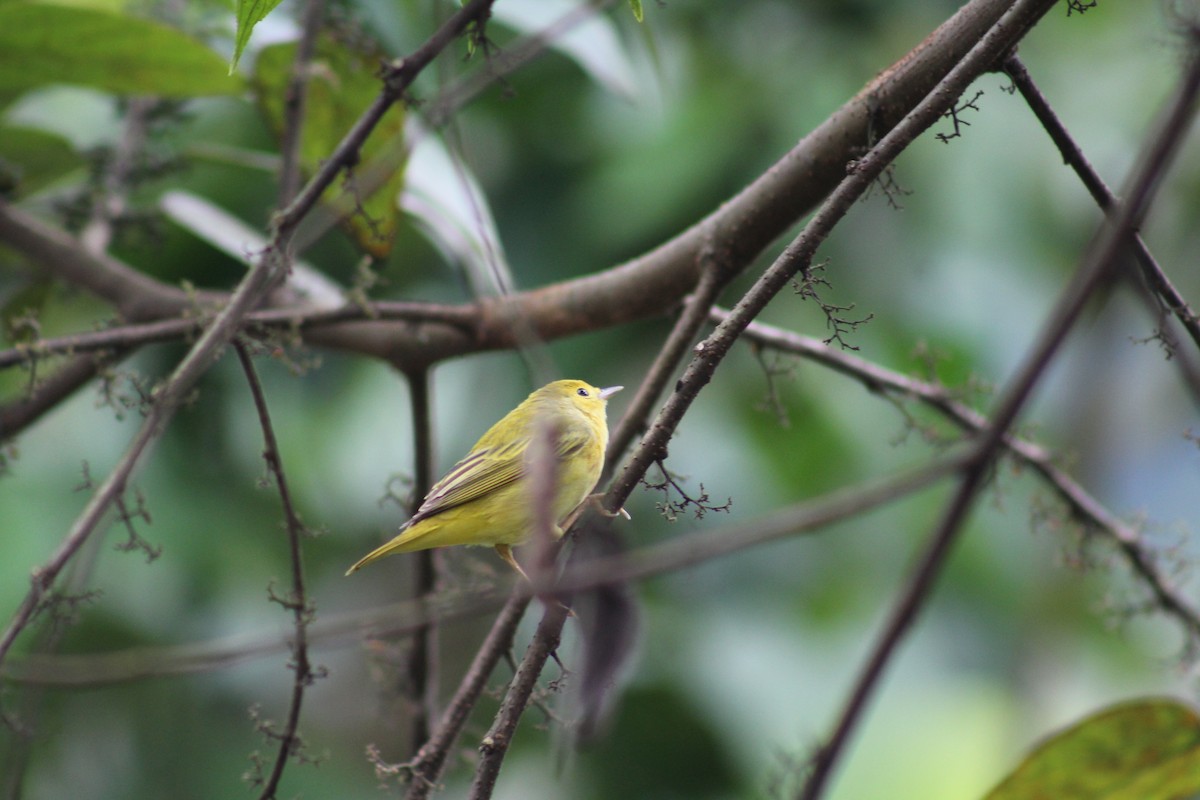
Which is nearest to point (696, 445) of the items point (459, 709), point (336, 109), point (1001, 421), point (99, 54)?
point (336, 109)

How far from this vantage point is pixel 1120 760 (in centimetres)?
87

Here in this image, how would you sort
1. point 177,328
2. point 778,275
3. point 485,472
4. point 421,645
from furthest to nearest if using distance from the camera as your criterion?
point 421,645, point 485,472, point 177,328, point 778,275

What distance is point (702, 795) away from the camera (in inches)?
134

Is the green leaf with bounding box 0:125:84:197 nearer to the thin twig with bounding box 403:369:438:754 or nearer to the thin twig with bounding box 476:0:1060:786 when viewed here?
the thin twig with bounding box 403:369:438:754

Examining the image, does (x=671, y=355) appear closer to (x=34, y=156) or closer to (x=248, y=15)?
(x=248, y=15)

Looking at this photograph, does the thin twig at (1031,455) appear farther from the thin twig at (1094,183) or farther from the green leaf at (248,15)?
the green leaf at (248,15)

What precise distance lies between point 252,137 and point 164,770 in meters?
2.05

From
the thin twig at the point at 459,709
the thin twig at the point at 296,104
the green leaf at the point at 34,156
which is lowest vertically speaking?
the thin twig at the point at 459,709

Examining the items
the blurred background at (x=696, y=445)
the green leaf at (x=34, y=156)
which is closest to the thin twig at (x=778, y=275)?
the green leaf at (x=34, y=156)

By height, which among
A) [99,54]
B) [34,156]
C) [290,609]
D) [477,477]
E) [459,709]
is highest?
[34,156]

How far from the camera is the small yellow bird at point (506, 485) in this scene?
4.87ft

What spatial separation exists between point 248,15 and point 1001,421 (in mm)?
752

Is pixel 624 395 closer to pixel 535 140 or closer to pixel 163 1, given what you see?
pixel 535 140

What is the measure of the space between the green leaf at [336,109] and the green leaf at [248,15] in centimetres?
85
